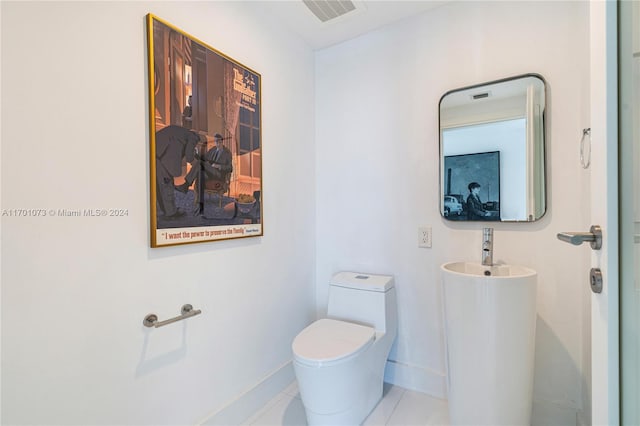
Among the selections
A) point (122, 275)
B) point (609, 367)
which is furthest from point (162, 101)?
point (609, 367)

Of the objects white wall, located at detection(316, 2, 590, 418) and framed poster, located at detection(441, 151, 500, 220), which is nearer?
white wall, located at detection(316, 2, 590, 418)

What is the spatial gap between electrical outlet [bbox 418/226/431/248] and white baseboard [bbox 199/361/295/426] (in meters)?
1.17

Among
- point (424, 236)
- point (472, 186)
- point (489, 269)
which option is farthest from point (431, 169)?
point (489, 269)

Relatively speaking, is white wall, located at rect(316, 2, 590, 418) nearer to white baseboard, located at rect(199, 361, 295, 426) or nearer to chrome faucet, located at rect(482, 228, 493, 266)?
chrome faucet, located at rect(482, 228, 493, 266)

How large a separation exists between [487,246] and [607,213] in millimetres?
881

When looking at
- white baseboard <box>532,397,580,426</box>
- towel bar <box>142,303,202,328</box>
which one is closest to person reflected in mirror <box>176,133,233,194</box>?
towel bar <box>142,303,202,328</box>

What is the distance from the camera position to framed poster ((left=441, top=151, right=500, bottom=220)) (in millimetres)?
1604

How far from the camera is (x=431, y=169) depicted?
5.85 ft

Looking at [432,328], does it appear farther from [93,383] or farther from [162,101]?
[162,101]

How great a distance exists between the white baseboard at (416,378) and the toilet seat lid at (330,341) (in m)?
0.50

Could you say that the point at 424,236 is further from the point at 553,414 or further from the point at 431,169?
the point at 553,414

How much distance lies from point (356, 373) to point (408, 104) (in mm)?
1581

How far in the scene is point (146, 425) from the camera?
116 cm

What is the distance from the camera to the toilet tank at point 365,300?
67.8 inches
